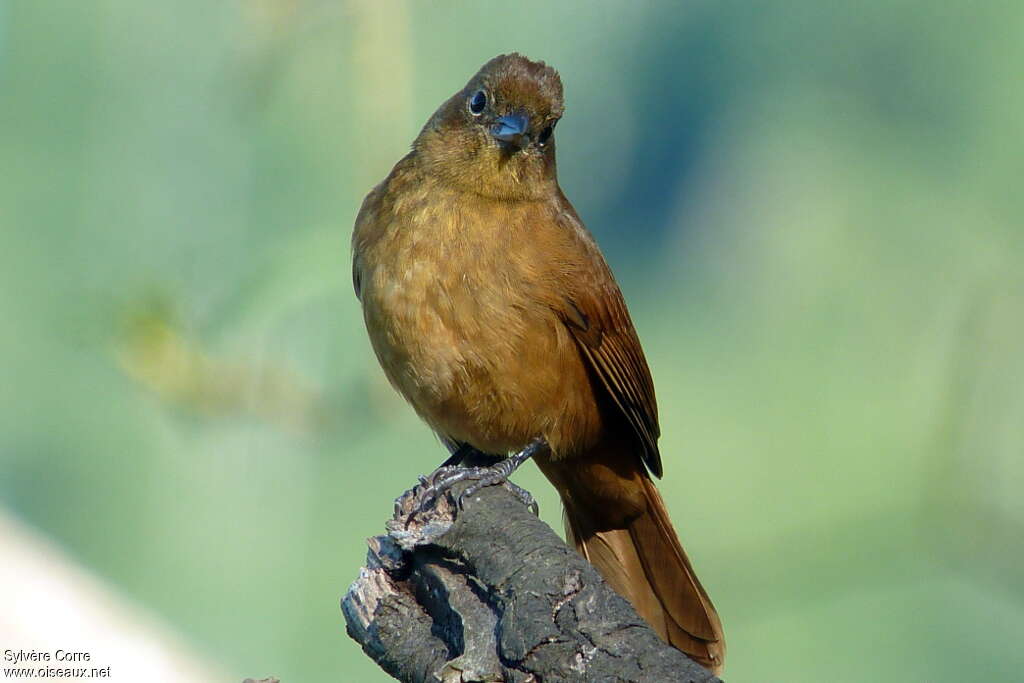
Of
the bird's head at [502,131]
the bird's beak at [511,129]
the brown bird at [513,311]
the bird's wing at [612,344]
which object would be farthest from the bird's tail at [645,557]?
the bird's beak at [511,129]

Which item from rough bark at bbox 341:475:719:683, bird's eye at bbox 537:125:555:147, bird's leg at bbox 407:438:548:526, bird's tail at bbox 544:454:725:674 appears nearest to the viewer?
rough bark at bbox 341:475:719:683

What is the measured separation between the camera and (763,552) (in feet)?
12.9

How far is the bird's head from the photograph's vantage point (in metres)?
3.39

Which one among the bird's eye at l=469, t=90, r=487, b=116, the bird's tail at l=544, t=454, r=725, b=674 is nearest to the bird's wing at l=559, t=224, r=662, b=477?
the bird's tail at l=544, t=454, r=725, b=674

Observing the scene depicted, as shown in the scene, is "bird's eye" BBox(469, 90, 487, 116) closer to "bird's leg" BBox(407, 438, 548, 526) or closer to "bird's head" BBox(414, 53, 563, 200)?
"bird's head" BBox(414, 53, 563, 200)

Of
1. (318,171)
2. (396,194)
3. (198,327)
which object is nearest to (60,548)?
(198,327)

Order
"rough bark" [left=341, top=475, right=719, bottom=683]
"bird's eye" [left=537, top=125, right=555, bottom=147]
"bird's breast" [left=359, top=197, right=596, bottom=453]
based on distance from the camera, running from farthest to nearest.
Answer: "bird's eye" [left=537, top=125, right=555, bottom=147] → "bird's breast" [left=359, top=197, right=596, bottom=453] → "rough bark" [left=341, top=475, right=719, bottom=683]

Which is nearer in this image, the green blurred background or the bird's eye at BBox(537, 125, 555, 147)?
the bird's eye at BBox(537, 125, 555, 147)

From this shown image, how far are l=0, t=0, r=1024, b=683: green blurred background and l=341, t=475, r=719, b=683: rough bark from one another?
1553 mm

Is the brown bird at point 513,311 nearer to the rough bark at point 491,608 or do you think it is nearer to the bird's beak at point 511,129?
the bird's beak at point 511,129

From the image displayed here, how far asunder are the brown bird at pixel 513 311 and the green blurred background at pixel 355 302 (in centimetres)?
52

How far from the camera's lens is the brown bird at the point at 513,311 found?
3258mm

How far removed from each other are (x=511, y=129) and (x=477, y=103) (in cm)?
17

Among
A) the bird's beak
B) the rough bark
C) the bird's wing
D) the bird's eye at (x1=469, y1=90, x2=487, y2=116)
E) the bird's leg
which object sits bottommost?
the rough bark
